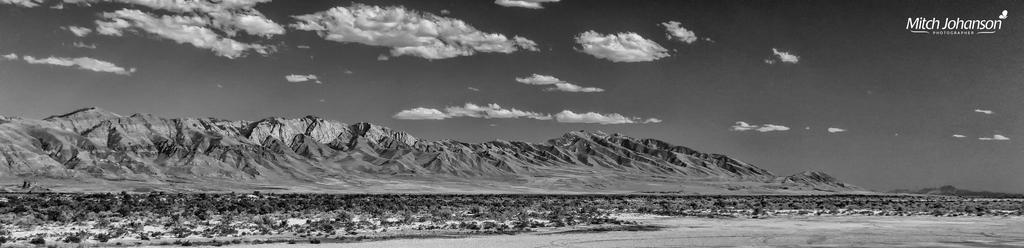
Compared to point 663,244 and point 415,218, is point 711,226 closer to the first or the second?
point 663,244

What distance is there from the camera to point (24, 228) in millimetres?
38188

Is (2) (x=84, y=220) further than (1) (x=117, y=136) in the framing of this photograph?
No

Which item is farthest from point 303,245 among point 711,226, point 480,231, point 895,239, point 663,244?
point 895,239

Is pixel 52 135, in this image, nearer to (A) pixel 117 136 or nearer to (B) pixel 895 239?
(A) pixel 117 136

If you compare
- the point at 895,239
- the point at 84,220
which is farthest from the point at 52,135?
the point at 895,239

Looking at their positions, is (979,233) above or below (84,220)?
above

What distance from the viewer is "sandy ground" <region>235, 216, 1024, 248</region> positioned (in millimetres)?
34312

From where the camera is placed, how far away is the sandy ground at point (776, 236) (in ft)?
113

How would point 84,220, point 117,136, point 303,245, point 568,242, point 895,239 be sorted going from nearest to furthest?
point 303,245, point 568,242, point 895,239, point 84,220, point 117,136

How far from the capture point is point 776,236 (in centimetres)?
3847

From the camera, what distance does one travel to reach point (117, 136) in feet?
643

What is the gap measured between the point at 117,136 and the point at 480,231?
181m

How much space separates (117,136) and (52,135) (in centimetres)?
1781

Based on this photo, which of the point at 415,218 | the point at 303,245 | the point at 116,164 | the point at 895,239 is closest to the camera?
the point at 303,245
